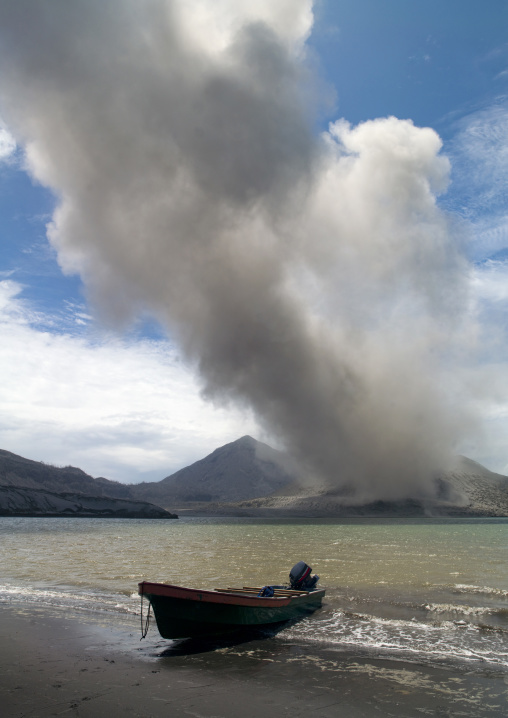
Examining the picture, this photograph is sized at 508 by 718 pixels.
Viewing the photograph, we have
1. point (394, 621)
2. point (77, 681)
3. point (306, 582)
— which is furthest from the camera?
point (306, 582)

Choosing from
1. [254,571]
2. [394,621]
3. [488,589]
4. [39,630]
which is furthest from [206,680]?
[254,571]

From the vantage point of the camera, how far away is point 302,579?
918 inches

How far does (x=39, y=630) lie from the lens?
17.5 metres

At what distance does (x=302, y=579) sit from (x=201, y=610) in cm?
822

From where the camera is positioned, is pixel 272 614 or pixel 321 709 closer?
pixel 321 709

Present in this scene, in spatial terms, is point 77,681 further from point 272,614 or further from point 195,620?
point 272,614

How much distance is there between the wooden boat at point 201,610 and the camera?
16109 millimetres

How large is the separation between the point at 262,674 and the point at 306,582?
1066 cm

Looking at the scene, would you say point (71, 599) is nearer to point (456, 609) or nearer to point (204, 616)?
point (204, 616)

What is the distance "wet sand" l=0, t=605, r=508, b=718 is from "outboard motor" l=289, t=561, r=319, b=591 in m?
6.13

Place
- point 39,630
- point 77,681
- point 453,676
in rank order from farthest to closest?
1. point 39,630
2. point 453,676
3. point 77,681

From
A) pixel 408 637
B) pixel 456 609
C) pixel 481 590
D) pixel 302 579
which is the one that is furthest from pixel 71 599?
pixel 481 590

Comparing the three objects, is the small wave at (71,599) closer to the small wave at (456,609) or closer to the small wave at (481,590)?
the small wave at (456,609)

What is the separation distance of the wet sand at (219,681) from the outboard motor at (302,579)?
613cm
